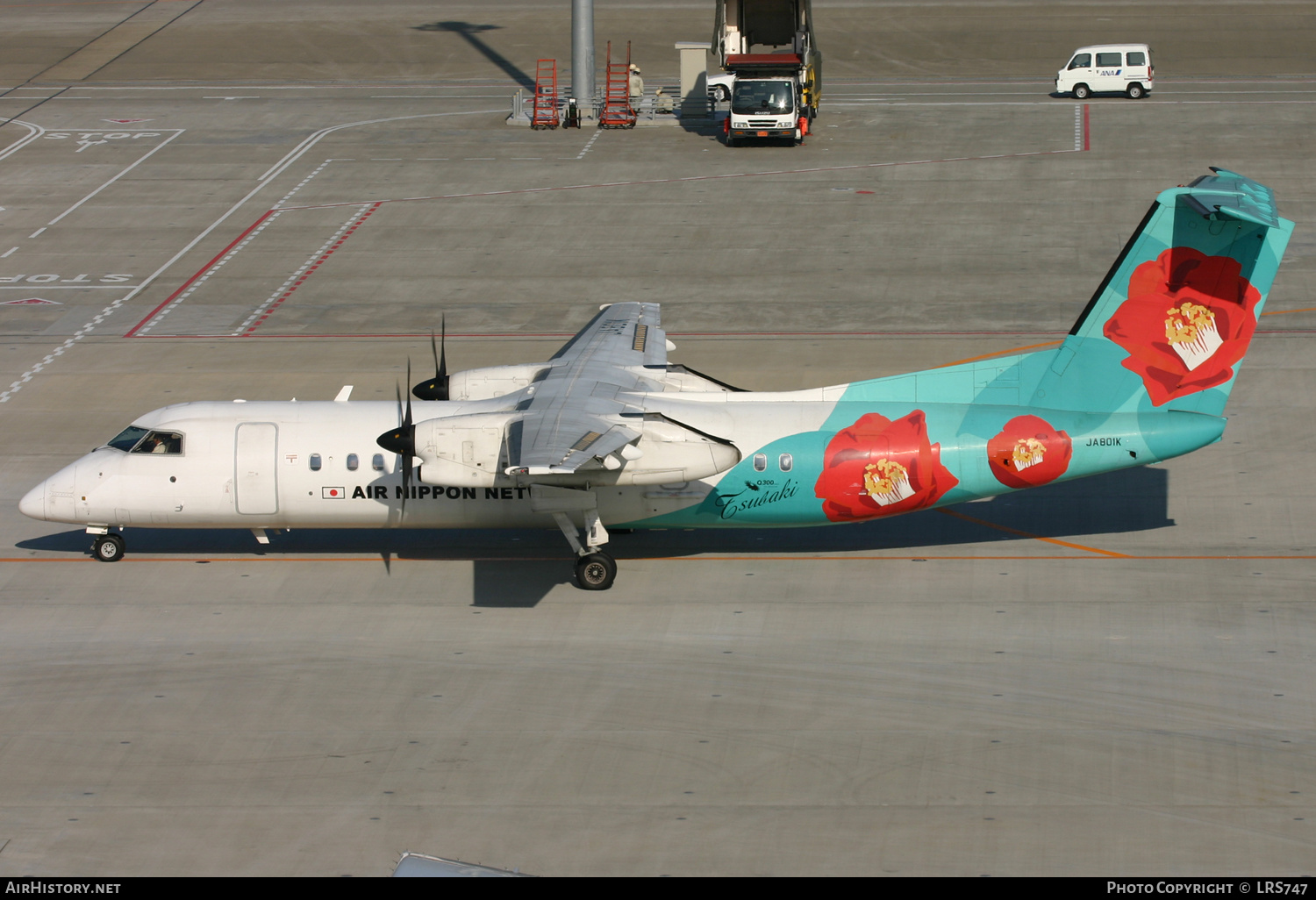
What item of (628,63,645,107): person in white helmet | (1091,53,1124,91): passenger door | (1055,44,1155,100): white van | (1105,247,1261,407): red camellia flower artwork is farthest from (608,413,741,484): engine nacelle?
(1091,53,1124,91): passenger door

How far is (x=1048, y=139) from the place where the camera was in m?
51.7

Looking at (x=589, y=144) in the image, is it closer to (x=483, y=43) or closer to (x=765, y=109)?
(x=765, y=109)

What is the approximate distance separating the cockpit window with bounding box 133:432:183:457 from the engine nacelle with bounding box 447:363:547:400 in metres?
4.74

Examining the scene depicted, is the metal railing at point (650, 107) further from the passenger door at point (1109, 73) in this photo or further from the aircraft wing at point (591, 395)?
the aircraft wing at point (591, 395)

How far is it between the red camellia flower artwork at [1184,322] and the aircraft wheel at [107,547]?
17540 mm

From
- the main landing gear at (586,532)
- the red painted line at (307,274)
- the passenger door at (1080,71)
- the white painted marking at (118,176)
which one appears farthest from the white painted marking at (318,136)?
the main landing gear at (586,532)

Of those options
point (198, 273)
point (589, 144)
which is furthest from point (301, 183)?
point (589, 144)

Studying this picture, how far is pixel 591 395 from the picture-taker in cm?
2380

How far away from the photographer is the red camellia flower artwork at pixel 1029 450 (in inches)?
916

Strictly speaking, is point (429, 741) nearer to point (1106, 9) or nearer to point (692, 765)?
point (692, 765)

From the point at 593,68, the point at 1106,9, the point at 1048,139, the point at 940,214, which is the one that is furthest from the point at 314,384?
the point at 1106,9

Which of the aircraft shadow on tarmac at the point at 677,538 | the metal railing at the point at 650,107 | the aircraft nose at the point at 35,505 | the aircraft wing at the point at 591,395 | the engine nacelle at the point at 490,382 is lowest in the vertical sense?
the aircraft shadow on tarmac at the point at 677,538

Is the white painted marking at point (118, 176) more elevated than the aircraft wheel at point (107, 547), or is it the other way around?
the white painted marking at point (118, 176)

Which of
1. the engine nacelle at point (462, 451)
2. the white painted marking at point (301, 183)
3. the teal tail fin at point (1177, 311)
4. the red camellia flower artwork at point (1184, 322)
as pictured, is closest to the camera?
the engine nacelle at point (462, 451)
